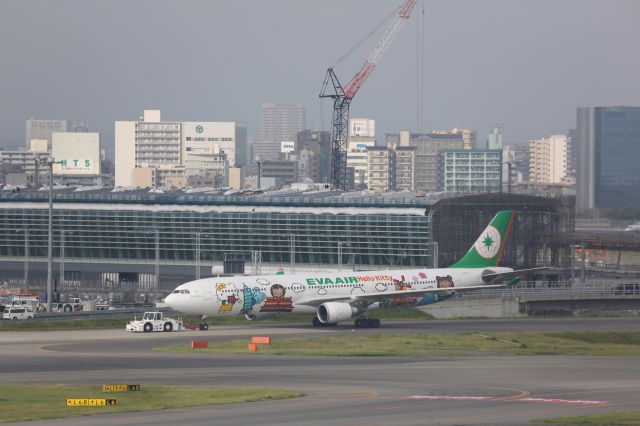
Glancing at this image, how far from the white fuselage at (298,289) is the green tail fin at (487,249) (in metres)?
1.32

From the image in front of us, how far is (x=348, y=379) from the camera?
65750mm

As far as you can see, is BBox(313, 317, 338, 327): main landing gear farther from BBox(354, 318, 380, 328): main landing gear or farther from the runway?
the runway

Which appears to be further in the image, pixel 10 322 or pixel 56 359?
pixel 10 322

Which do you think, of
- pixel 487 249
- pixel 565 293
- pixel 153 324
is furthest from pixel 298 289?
pixel 565 293

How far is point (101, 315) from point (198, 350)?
34.1 meters

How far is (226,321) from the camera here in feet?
367

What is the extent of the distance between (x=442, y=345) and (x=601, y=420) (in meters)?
36.5

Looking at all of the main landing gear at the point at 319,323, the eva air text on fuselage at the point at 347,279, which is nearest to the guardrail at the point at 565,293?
the eva air text on fuselage at the point at 347,279

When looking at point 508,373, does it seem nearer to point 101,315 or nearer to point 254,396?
point 254,396

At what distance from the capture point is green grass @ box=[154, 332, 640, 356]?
8231 centimetres

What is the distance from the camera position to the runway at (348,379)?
172 ft

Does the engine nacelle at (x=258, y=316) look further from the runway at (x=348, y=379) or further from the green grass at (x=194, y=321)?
the runway at (x=348, y=379)

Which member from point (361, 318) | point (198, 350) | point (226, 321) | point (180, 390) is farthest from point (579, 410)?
point (226, 321)

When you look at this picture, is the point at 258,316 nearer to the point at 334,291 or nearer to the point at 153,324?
the point at 334,291
